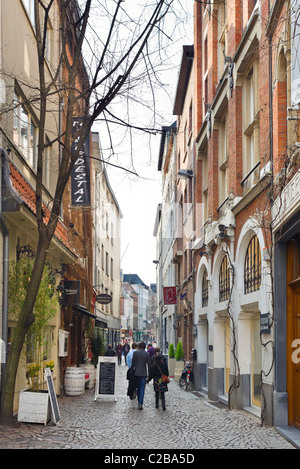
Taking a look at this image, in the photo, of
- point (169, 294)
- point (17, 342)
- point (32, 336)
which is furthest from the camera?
point (169, 294)

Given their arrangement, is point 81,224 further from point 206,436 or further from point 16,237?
point 206,436

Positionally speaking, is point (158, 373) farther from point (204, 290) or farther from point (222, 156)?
point (222, 156)

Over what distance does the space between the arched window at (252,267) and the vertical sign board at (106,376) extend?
15.4 feet

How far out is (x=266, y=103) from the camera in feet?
39.6

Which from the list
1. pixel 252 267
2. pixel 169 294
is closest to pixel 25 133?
pixel 252 267

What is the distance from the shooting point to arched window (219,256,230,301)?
55.4 ft

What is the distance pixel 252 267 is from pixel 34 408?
5.79 metres

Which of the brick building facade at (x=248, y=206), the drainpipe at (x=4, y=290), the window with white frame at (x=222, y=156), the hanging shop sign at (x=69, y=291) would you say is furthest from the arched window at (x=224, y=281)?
the drainpipe at (x=4, y=290)

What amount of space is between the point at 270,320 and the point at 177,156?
23.0 m

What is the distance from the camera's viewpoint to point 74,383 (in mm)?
18000

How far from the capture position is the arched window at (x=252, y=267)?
13.3 m

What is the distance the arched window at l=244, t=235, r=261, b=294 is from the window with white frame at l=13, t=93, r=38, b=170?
5659 millimetres

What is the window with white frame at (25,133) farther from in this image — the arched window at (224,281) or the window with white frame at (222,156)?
the arched window at (224,281)
